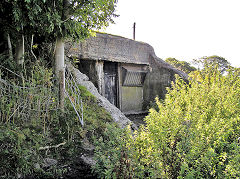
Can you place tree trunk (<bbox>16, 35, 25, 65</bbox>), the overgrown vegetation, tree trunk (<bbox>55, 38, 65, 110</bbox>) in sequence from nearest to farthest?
the overgrown vegetation, tree trunk (<bbox>55, 38, 65, 110</bbox>), tree trunk (<bbox>16, 35, 25, 65</bbox>)

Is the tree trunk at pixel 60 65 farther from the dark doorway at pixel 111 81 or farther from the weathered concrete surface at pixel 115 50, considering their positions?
the dark doorway at pixel 111 81

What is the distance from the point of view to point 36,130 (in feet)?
13.7

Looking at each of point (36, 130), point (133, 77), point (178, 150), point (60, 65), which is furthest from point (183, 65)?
point (178, 150)

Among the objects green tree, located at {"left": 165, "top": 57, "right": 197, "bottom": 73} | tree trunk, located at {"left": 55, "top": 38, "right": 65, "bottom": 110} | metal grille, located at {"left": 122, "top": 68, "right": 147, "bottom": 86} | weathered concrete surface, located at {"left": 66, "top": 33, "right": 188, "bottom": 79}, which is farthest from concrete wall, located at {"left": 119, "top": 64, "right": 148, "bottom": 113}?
green tree, located at {"left": 165, "top": 57, "right": 197, "bottom": 73}

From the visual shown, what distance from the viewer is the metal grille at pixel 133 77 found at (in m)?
10.8

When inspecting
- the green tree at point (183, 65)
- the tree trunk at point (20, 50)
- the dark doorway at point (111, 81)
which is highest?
the green tree at point (183, 65)

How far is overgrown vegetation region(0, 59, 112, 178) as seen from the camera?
3090mm

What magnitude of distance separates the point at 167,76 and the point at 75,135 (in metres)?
7.52

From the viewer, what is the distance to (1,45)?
5344mm

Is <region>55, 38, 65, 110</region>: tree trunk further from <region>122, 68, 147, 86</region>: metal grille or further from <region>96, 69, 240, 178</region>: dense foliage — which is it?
<region>122, 68, 147, 86</region>: metal grille

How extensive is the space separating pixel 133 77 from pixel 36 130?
298 inches

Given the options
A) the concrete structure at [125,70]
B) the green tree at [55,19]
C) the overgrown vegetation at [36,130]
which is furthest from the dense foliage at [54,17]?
the concrete structure at [125,70]

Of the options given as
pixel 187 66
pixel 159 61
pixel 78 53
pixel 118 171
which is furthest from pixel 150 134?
A: pixel 187 66

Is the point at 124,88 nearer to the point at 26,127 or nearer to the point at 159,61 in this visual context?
the point at 159,61
